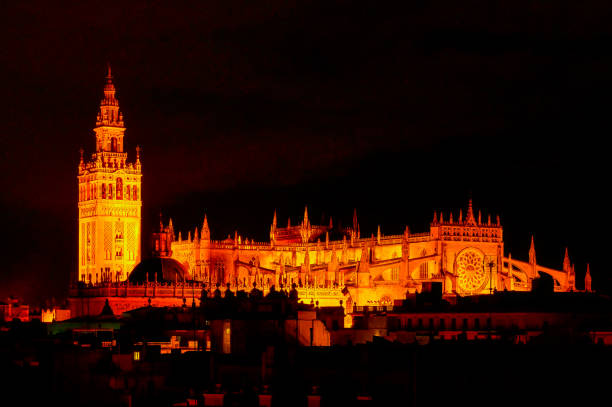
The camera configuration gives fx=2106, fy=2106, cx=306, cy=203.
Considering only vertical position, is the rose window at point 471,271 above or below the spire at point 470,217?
below

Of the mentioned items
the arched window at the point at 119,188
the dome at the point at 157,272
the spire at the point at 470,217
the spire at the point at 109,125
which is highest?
the spire at the point at 109,125

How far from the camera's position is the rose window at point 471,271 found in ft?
471

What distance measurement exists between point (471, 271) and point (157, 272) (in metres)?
22.5

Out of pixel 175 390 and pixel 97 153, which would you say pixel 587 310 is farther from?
pixel 97 153

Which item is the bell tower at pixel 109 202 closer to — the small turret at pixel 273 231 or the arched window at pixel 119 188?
the arched window at pixel 119 188

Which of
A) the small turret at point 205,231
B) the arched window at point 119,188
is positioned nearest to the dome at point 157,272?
the arched window at point 119,188

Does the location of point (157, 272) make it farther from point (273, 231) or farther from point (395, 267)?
point (273, 231)

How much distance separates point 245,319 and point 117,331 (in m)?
10.1

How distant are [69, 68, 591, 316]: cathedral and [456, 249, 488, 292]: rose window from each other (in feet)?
0.23

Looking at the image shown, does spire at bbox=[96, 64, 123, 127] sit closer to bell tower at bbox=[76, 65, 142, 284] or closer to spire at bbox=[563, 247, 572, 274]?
bell tower at bbox=[76, 65, 142, 284]

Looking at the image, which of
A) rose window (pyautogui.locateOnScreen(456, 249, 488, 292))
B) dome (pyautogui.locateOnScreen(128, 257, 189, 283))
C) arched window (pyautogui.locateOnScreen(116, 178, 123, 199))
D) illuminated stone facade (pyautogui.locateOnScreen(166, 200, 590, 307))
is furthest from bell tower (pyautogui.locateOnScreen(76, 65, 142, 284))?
rose window (pyautogui.locateOnScreen(456, 249, 488, 292))

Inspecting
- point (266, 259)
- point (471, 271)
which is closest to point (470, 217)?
point (471, 271)

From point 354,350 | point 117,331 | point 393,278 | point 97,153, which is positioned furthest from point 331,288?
point 354,350

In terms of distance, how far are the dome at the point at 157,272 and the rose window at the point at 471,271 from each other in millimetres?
19137
